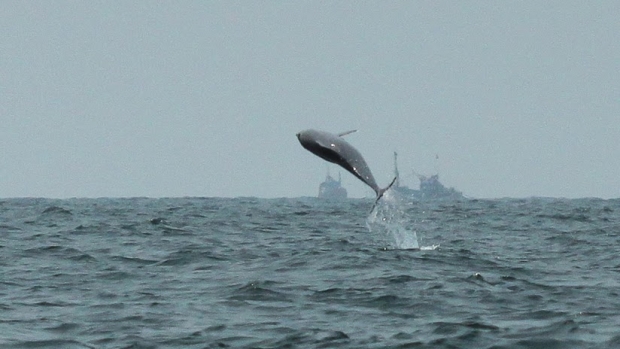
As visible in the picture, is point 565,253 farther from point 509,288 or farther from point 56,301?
point 56,301

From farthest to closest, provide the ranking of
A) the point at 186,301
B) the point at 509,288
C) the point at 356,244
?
the point at 356,244, the point at 509,288, the point at 186,301

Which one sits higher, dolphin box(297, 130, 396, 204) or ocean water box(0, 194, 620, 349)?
dolphin box(297, 130, 396, 204)

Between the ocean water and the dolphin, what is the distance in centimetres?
80

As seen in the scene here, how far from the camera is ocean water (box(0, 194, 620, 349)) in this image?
14.7 meters

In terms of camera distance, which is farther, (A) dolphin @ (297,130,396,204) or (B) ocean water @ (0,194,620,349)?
(A) dolphin @ (297,130,396,204)

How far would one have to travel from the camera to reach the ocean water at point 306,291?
14.7 m

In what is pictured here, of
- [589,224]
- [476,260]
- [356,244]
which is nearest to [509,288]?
[476,260]

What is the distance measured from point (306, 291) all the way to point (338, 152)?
3.19m

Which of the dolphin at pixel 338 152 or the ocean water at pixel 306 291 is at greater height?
the dolphin at pixel 338 152

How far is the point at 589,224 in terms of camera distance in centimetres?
4016

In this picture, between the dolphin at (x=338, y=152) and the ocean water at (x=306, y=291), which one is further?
the dolphin at (x=338, y=152)

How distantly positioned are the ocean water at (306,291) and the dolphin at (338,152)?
0.80 metres

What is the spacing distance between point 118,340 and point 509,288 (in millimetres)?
7427

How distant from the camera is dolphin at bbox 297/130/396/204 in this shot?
16.3 m
